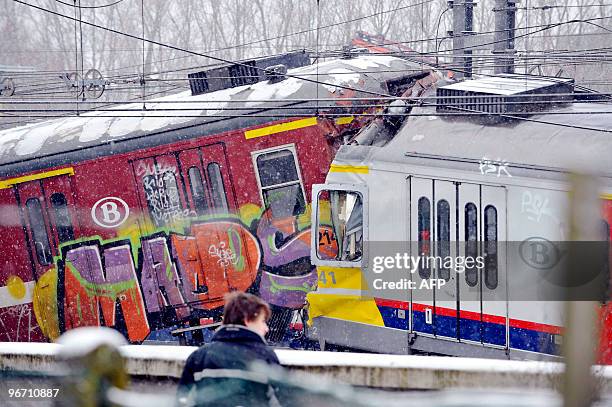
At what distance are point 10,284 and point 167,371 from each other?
789 centimetres

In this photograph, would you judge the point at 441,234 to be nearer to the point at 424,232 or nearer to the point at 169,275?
the point at 424,232

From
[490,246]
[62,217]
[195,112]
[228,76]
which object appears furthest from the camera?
[228,76]

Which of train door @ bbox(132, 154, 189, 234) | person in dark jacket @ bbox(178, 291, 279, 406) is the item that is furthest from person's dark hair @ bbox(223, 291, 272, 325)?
train door @ bbox(132, 154, 189, 234)

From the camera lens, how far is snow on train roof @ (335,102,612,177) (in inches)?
367

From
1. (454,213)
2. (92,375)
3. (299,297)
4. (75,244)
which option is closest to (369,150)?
(454,213)

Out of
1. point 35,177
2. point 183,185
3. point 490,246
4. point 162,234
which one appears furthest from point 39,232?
point 490,246

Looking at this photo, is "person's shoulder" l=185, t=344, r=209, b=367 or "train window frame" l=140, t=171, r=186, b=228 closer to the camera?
"person's shoulder" l=185, t=344, r=209, b=367

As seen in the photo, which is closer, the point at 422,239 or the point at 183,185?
the point at 422,239

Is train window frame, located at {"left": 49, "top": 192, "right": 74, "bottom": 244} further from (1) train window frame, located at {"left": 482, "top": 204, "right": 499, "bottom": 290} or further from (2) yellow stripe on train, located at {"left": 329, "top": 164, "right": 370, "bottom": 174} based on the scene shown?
(1) train window frame, located at {"left": 482, "top": 204, "right": 499, "bottom": 290}

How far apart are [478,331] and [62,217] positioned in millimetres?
6088

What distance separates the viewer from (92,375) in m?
2.47

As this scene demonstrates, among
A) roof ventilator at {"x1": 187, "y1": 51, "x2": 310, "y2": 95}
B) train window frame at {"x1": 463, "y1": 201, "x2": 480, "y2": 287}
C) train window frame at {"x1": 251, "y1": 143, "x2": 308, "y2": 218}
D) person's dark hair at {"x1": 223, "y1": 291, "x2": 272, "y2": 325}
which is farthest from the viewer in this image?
roof ventilator at {"x1": 187, "y1": 51, "x2": 310, "y2": 95}

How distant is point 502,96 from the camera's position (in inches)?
411
